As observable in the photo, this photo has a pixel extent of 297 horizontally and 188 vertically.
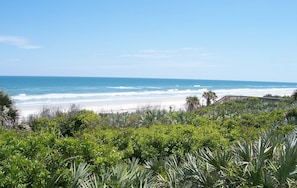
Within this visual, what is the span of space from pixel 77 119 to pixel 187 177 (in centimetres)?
928

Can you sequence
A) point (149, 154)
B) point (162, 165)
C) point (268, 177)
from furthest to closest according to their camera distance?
point (149, 154) → point (162, 165) → point (268, 177)

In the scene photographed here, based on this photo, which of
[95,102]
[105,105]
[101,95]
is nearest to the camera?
[105,105]

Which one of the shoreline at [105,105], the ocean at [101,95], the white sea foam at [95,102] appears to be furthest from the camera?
the ocean at [101,95]

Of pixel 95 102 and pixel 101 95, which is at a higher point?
pixel 101 95

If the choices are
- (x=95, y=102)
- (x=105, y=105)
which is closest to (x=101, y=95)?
(x=95, y=102)

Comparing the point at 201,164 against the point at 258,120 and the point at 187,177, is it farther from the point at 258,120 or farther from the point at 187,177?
the point at 258,120

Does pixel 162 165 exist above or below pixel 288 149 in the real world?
below

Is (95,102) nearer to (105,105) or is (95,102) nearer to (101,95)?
(105,105)

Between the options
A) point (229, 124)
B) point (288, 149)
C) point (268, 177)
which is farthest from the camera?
point (229, 124)

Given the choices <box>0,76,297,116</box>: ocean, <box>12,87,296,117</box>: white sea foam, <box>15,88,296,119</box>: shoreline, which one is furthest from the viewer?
<box>0,76,297,116</box>: ocean

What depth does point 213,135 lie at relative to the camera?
827 centimetres

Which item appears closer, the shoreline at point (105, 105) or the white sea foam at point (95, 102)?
the shoreline at point (105, 105)

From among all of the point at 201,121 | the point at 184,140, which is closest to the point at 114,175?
the point at 184,140

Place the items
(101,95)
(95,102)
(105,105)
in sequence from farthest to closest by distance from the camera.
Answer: (101,95) < (95,102) < (105,105)
